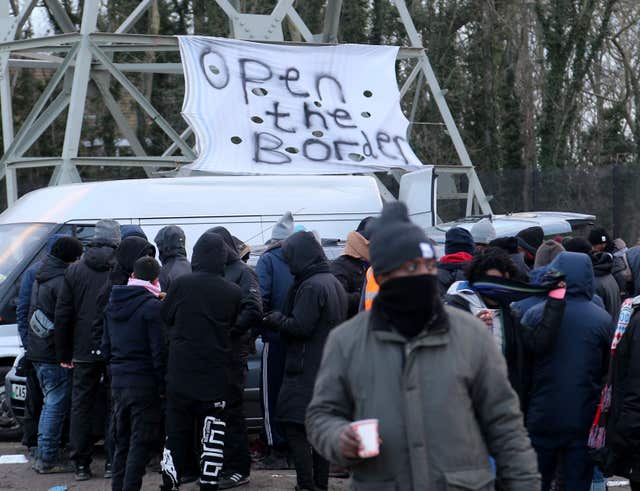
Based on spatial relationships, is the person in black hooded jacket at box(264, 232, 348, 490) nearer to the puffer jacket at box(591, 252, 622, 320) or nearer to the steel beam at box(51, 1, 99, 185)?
the puffer jacket at box(591, 252, 622, 320)

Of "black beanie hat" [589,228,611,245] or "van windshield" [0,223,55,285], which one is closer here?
"van windshield" [0,223,55,285]

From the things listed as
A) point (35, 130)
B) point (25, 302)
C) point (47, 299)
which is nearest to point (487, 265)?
point (47, 299)

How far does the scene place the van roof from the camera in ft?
34.7

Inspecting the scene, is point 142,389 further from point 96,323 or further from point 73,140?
point 73,140

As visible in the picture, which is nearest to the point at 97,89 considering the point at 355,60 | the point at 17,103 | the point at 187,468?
the point at 355,60

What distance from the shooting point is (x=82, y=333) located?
8.55 metres

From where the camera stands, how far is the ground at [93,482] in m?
8.48

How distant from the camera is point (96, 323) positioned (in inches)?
324

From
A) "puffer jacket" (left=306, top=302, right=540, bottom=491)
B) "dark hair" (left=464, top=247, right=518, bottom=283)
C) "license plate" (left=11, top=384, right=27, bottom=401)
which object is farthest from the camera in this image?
"license plate" (left=11, top=384, right=27, bottom=401)

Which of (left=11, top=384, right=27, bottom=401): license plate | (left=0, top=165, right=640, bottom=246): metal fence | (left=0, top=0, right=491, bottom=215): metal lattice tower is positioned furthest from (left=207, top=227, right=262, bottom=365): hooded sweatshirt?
(left=0, top=165, right=640, bottom=246): metal fence

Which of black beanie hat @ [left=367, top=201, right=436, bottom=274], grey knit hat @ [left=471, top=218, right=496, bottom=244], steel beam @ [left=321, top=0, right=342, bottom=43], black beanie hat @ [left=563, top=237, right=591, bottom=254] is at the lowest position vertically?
black beanie hat @ [left=563, top=237, right=591, bottom=254]

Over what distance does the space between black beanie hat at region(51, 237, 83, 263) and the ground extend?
5.62 ft

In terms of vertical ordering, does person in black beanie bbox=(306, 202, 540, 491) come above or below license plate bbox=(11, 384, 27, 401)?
above

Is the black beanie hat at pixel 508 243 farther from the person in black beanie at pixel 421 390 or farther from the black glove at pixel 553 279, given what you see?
the person in black beanie at pixel 421 390
